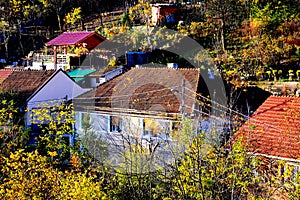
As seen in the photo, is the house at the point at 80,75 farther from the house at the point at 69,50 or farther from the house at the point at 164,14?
the house at the point at 164,14

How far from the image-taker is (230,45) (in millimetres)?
19906

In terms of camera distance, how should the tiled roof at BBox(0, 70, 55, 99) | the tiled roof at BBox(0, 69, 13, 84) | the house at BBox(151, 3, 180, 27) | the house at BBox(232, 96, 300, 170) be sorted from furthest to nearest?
the house at BBox(151, 3, 180, 27)
the tiled roof at BBox(0, 69, 13, 84)
the tiled roof at BBox(0, 70, 55, 99)
the house at BBox(232, 96, 300, 170)

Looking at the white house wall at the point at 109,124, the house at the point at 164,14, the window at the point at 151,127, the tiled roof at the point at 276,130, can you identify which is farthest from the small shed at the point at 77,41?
the tiled roof at the point at 276,130

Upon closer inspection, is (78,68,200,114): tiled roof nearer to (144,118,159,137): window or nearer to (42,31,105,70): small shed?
(144,118,159,137): window

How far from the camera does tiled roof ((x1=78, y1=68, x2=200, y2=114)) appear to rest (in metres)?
11.4

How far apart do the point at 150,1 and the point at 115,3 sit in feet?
16.3

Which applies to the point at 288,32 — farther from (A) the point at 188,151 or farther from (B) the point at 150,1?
(A) the point at 188,151

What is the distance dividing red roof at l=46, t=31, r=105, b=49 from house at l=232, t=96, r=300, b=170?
42.6 feet

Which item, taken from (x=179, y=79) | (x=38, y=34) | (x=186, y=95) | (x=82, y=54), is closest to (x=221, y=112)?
(x=186, y=95)

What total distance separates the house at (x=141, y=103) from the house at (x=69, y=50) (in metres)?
7.08

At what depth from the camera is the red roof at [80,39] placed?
20.5 metres

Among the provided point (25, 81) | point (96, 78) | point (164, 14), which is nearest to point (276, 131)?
point (96, 78)

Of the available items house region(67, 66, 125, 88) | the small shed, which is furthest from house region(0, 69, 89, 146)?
the small shed

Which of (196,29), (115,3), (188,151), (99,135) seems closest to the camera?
(188,151)
